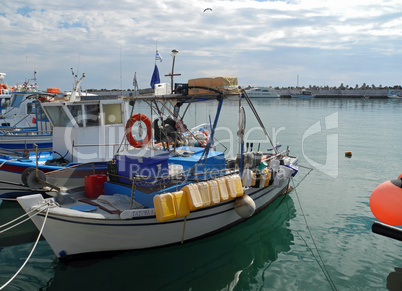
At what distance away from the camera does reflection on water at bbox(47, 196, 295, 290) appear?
23.5 ft

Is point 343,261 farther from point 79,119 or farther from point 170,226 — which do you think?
point 79,119

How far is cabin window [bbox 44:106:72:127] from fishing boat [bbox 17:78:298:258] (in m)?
3.81

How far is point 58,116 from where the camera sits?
12.0 meters

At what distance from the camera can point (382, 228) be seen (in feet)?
18.6

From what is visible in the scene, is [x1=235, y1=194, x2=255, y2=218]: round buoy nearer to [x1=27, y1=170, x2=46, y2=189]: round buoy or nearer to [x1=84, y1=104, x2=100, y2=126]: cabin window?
[x1=27, y1=170, x2=46, y2=189]: round buoy

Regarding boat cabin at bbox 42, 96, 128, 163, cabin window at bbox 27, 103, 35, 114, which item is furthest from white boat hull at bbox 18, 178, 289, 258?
cabin window at bbox 27, 103, 35, 114

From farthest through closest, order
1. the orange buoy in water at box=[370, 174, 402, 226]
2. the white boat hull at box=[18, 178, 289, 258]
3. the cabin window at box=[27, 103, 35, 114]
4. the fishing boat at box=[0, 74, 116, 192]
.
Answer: the cabin window at box=[27, 103, 35, 114]
the fishing boat at box=[0, 74, 116, 192]
the white boat hull at box=[18, 178, 289, 258]
the orange buoy in water at box=[370, 174, 402, 226]

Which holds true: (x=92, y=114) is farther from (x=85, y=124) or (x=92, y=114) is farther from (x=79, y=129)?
(x=79, y=129)

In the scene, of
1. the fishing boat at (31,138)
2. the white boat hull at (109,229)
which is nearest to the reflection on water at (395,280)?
the white boat hull at (109,229)

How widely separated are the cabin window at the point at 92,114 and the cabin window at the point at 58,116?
690 millimetres

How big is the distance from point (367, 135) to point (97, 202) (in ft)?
93.3

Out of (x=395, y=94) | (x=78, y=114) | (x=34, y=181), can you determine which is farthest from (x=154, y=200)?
(x=395, y=94)

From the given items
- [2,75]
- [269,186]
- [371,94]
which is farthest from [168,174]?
[371,94]

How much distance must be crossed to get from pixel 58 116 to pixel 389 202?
432 inches
